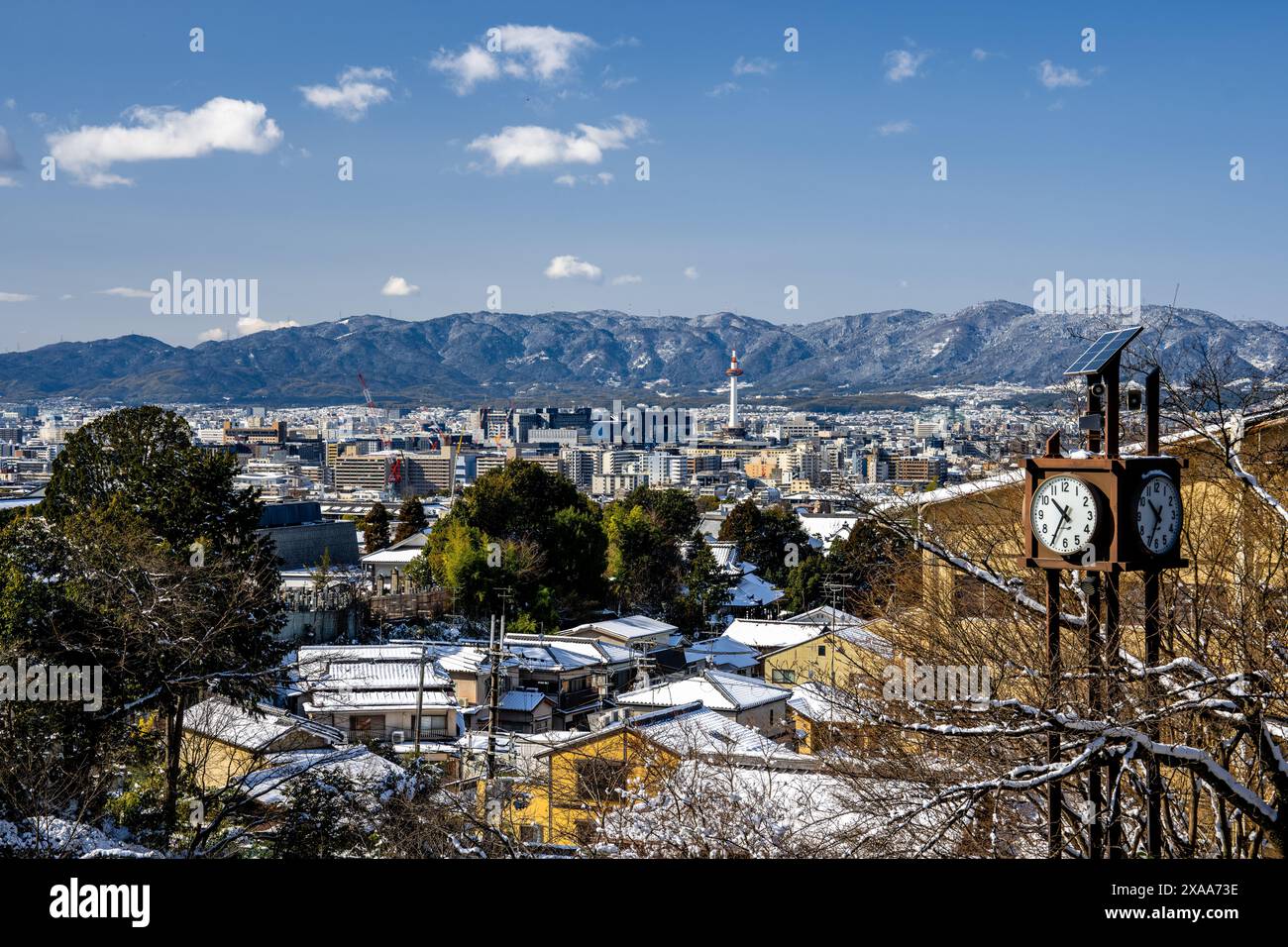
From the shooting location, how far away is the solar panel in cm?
359

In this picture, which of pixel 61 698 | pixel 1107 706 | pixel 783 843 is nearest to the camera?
pixel 1107 706

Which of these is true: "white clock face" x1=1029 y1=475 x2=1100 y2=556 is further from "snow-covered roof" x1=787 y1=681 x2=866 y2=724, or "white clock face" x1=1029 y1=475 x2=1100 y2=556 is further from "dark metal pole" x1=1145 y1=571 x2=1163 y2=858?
"snow-covered roof" x1=787 y1=681 x2=866 y2=724

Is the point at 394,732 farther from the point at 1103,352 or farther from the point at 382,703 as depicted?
the point at 1103,352

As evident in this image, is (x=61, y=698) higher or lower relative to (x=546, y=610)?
higher

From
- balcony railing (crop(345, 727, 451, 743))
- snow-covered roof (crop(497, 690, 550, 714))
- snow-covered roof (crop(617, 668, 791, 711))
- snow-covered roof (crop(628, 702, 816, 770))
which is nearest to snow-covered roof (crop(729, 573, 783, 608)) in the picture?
snow-covered roof (crop(497, 690, 550, 714))

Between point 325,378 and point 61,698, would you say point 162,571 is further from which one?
point 325,378

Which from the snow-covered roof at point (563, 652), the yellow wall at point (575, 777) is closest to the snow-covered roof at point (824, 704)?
the yellow wall at point (575, 777)

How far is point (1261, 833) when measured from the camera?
11.9 ft

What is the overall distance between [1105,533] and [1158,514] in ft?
0.58

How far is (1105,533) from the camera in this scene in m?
3.51

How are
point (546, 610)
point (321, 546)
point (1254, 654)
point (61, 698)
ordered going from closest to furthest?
1. point (1254, 654)
2. point (61, 698)
3. point (546, 610)
4. point (321, 546)

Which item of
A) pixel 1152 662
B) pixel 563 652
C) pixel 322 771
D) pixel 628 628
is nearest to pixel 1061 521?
pixel 1152 662

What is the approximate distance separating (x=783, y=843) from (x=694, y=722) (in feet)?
20.2
